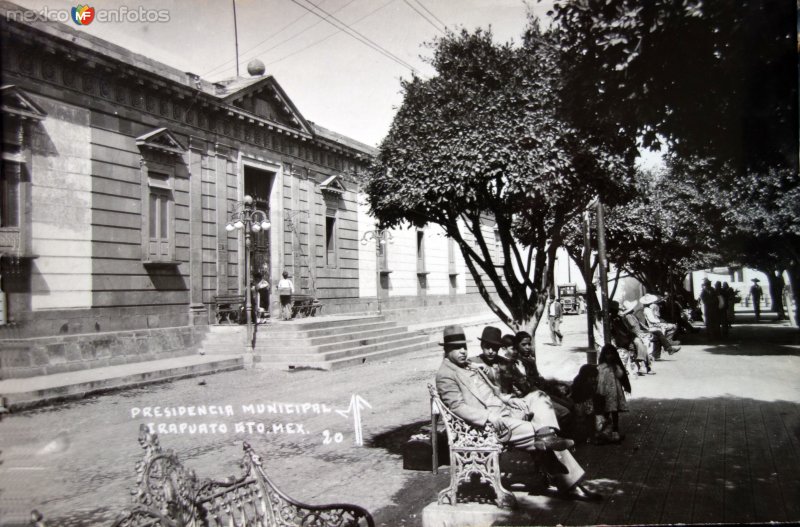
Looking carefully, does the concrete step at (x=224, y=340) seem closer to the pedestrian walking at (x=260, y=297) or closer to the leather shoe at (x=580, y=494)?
the pedestrian walking at (x=260, y=297)

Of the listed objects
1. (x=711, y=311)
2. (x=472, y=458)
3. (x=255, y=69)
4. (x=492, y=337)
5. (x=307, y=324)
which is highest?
(x=255, y=69)

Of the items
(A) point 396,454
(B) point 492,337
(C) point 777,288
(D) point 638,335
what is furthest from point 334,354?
(C) point 777,288

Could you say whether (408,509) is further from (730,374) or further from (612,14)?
(730,374)

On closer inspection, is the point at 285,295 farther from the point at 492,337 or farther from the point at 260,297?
the point at 492,337

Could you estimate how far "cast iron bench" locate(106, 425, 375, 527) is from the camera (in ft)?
8.86

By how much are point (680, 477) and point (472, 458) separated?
2.15 metres

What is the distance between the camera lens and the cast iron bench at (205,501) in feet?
8.86

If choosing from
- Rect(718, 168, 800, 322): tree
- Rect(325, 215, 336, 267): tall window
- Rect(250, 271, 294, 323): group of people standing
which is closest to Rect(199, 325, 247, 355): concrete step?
Rect(250, 271, 294, 323): group of people standing

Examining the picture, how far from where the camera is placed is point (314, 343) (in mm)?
14367

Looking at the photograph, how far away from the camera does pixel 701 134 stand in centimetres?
446

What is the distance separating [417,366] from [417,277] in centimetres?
1249

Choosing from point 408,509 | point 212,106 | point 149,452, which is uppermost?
point 212,106

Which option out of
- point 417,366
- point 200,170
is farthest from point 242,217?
point 417,366

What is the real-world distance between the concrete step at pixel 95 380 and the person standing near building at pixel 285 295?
5.37 metres
